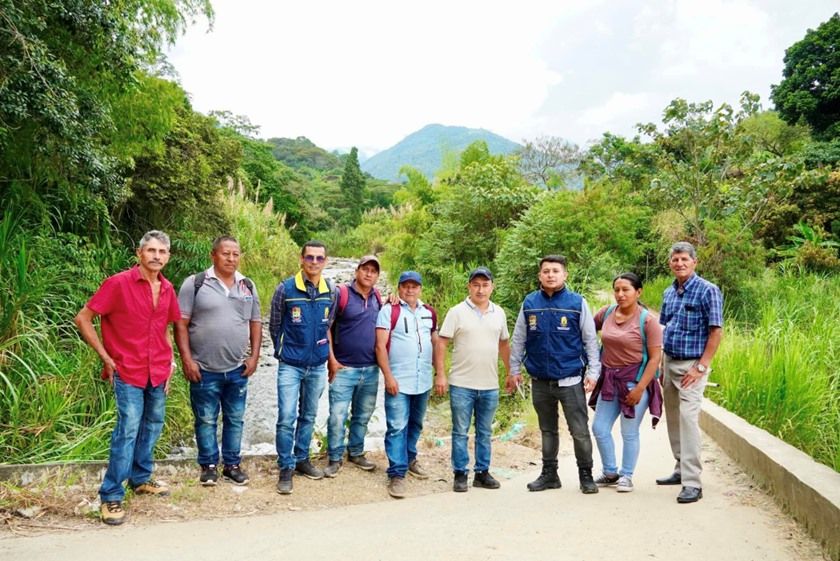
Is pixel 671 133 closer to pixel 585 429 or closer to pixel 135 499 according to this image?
pixel 585 429

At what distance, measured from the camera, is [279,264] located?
16344 millimetres

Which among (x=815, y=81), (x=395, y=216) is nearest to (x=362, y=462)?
(x=395, y=216)

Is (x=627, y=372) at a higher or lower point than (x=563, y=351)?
lower

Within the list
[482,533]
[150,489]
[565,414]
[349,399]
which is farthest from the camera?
[349,399]

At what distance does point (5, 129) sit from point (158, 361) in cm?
259

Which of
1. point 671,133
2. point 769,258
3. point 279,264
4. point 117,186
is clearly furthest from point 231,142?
point 769,258

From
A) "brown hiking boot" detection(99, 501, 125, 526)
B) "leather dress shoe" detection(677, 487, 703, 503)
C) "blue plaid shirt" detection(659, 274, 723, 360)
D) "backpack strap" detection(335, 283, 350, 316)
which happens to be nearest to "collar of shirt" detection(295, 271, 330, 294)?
"backpack strap" detection(335, 283, 350, 316)

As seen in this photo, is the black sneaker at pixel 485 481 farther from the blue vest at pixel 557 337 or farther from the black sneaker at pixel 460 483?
the blue vest at pixel 557 337

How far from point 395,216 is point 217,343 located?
2103cm

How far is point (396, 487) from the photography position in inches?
195

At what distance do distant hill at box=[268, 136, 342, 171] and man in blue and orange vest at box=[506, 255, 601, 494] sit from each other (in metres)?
69.4

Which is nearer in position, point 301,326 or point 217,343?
point 217,343

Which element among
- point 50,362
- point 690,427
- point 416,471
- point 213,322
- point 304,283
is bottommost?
point 416,471

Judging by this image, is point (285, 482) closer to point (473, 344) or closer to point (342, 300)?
point (342, 300)
